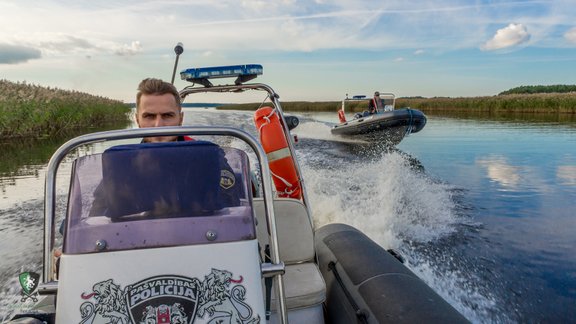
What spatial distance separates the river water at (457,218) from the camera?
402cm

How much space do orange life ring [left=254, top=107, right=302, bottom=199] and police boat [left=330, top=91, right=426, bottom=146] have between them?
35.2 ft

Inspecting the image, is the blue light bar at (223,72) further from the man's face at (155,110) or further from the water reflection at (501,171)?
the water reflection at (501,171)

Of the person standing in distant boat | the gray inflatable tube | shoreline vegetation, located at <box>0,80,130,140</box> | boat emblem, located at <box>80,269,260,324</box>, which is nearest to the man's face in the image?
boat emblem, located at <box>80,269,260,324</box>

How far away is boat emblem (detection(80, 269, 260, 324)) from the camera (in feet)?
5.06

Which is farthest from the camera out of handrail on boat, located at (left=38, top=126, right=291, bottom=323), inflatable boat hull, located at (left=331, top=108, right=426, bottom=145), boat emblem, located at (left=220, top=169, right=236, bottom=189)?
inflatable boat hull, located at (left=331, top=108, right=426, bottom=145)

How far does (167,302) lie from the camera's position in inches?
61.3

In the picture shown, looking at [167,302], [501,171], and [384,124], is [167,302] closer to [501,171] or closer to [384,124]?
[501,171]

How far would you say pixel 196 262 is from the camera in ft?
5.33

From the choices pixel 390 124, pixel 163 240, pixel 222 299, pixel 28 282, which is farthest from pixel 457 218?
pixel 390 124

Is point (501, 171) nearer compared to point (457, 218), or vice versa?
point (457, 218)

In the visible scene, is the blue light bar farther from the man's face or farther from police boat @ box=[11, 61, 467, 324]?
police boat @ box=[11, 61, 467, 324]

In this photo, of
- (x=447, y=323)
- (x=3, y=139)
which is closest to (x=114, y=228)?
(x=447, y=323)

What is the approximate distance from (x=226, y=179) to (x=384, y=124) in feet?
44.2

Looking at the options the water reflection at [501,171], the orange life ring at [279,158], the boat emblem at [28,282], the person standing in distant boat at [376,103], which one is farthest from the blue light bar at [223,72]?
the person standing in distant boat at [376,103]
